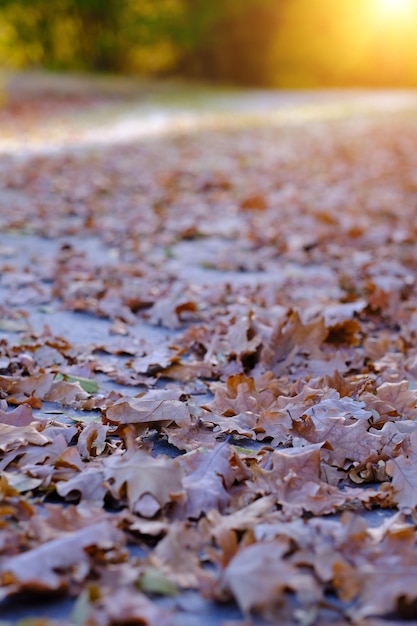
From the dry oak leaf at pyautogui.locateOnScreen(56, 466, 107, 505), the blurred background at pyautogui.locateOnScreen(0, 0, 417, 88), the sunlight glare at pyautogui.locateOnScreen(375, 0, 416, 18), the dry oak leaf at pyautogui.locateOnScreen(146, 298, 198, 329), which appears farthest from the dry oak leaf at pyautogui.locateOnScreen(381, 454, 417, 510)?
the sunlight glare at pyautogui.locateOnScreen(375, 0, 416, 18)

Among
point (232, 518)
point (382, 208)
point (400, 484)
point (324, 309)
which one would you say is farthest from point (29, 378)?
point (382, 208)

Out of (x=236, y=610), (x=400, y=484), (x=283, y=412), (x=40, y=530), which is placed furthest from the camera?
(x=283, y=412)

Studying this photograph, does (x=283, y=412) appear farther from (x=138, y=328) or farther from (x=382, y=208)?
(x=382, y=208)

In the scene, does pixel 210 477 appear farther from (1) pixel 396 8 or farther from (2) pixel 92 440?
(1) pixel 396 8

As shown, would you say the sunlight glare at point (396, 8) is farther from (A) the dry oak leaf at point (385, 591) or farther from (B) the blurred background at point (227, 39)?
(A) the dry oak leaf at point (385, 591)

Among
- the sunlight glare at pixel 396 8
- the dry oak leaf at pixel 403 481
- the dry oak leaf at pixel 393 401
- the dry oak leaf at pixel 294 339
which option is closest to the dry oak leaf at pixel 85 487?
the dry oak leaf at pixel 403 481

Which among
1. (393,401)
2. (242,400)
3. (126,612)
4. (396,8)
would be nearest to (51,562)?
(126,612)
